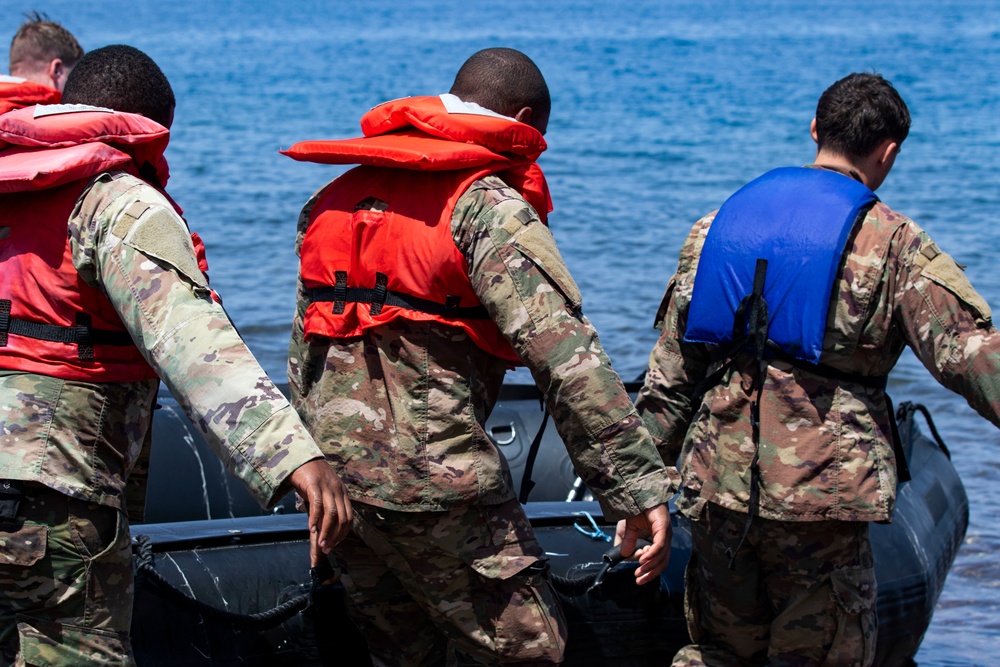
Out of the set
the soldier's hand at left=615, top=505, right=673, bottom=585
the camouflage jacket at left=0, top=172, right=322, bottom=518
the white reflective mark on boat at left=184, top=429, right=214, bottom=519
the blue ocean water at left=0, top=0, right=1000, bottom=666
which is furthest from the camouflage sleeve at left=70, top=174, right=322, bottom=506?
the blue ocean water at left=0, top=0, right=1000, bottom=666

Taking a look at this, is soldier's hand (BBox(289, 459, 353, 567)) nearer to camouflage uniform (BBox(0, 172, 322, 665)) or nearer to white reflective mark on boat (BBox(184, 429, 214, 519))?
camouflage uniform (BBox(0, 172, 322, 665))

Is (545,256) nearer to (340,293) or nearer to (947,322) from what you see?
(340,293)

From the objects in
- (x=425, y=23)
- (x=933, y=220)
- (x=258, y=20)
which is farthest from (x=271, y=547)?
(x=258, y=20)

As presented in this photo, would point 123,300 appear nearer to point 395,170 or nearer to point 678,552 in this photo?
point 395,170

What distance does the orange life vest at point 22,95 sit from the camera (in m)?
3.05

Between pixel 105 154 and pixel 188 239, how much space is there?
241 mm

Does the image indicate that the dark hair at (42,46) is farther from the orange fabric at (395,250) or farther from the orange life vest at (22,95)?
the orange fabric at (395,250)

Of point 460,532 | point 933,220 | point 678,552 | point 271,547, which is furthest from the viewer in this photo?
point 933,220

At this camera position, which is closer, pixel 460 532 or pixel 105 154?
pixel 105 154

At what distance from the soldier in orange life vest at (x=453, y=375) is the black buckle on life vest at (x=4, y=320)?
2.20ft

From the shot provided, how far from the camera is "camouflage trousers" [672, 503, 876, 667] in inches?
121

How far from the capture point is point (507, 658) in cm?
284

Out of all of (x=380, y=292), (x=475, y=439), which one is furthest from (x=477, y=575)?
(x=380, y=292)

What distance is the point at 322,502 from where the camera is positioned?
2162 mm
